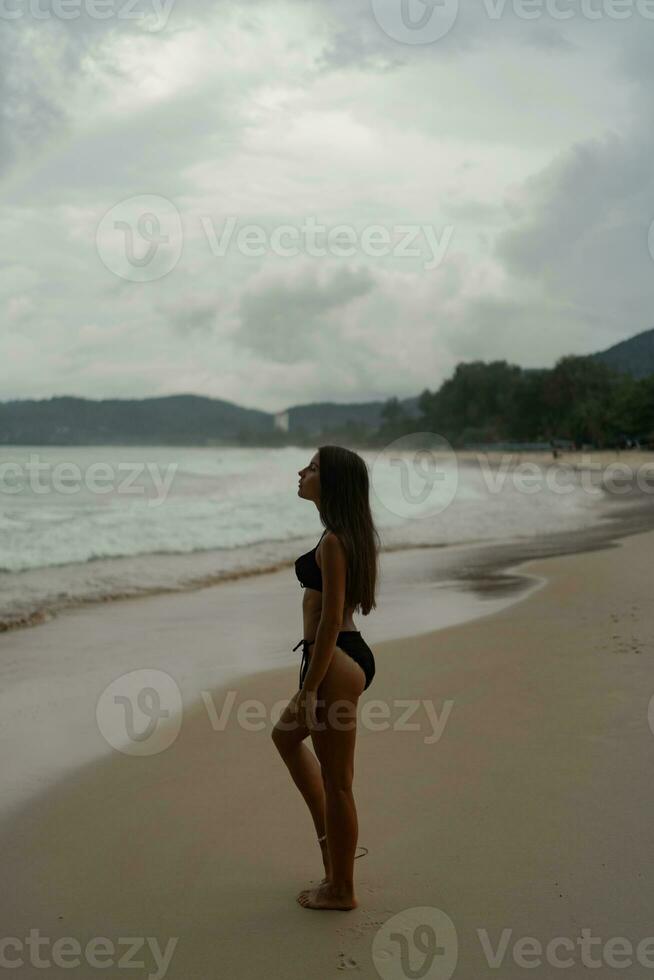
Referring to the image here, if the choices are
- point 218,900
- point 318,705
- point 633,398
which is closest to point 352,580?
point 318,705

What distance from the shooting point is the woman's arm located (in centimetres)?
316

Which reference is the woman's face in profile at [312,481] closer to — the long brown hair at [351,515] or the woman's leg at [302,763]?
the long brown hair at [351,515]

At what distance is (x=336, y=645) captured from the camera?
325 cm

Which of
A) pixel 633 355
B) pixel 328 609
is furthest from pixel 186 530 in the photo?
pixel 633 355

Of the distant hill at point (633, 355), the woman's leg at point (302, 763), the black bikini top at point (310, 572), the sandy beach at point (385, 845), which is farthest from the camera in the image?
the distant hill at point (633, 355)

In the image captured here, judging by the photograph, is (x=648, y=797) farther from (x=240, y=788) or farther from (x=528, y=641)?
(x=528, y=641)

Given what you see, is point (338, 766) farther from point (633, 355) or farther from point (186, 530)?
point (633, 355)

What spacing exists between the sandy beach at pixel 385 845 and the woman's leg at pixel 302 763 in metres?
0.29

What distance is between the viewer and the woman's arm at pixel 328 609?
3156 millimetres

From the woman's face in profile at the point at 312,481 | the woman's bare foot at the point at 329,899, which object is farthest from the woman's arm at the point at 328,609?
the woman's bare foot at the point at 329,899

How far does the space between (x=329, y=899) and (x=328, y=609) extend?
1.09 m

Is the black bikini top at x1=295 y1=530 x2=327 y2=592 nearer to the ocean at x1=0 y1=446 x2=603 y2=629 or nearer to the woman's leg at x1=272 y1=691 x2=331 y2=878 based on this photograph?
the woman's leg at x1=272 y1=691 x2=331 y2=878

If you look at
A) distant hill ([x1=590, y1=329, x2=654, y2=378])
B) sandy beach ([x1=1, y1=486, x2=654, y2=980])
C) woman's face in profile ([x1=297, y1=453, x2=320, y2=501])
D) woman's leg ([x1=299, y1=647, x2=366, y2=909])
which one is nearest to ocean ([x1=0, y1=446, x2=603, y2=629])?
sandy beach ([x1=1, y1=486, x2=654, y2=980])

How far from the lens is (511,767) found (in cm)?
466
